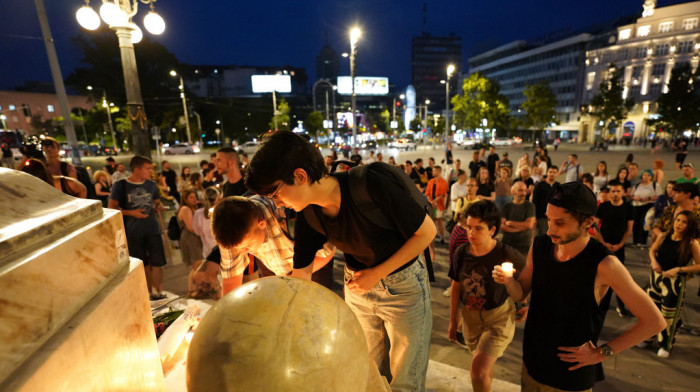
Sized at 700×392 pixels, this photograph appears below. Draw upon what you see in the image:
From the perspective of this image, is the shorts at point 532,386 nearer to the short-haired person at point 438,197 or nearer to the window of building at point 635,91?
the short-haired person at point 438,197

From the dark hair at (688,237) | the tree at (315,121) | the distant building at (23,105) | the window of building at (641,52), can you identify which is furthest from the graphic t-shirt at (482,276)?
the distant building at (23,105)

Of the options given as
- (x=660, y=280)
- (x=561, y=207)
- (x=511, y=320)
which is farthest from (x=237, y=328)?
(x=660, y=280)

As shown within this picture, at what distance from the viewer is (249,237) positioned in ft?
7.52

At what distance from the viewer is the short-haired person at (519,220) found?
5.30m

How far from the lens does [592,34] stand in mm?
64562

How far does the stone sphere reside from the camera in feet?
2.34

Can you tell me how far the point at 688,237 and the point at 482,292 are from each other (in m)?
3.02

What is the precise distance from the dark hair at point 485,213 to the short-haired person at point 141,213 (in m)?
4.29

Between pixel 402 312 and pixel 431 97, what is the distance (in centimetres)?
14894

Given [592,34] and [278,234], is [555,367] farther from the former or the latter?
[592,34]

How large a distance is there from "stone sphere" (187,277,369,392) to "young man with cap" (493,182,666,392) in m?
1.87

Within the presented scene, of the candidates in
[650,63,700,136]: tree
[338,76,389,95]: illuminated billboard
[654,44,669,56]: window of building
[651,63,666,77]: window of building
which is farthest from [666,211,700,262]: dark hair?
[654,44,669,56]: window of building

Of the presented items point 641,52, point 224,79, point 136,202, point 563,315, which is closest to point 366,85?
point 224,79

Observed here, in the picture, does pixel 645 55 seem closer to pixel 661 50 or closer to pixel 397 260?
pixel 661 50
